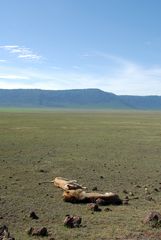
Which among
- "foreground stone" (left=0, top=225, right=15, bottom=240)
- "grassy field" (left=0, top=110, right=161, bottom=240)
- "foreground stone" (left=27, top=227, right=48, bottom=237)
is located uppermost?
"foreground stone" (left=0, top=225, right=15, bottom=240)

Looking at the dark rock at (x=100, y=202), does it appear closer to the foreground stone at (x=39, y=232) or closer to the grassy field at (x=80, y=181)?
the grassy field at (x=80, y=181)

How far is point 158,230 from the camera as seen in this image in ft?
37.1

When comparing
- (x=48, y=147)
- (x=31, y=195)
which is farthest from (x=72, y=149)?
(x=31, y=195)

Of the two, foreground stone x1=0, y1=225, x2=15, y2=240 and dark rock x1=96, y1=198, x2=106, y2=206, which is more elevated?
foreground stone x1=0, y1=225, x2=15, y2=240

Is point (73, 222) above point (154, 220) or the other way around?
the other way around

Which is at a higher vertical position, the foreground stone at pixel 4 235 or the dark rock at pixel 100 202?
the foreground stone at pixel 4 235

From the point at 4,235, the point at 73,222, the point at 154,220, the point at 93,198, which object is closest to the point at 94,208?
the point at 93,198

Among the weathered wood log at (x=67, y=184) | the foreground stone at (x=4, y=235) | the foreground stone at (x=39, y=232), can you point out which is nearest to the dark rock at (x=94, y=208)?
the weathered wood log at (x=67, y=184)

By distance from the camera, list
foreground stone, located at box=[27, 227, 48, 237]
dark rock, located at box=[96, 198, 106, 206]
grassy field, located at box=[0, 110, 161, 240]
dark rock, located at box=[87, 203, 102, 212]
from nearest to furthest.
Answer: foreground stone, located at box=[27, 227, 48, 237] < grassy field, located at box=[0, 110, 161, 240] < dark rock, located at box=[87, 203, 102, 212] < dark rock, located at box=[96, 198, 106, 206]

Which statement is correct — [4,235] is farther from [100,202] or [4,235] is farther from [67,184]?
[67,184]

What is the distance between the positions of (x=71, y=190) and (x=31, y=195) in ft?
4.71

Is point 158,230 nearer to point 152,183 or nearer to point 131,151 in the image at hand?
point 152,183

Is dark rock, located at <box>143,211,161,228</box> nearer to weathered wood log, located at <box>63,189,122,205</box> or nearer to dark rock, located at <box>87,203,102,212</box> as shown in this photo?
dark rock, located at <box>87,203,102,212</box>

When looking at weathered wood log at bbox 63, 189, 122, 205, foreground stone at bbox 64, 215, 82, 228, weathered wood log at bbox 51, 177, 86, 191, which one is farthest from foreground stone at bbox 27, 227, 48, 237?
weathered wood log at bbox 51, 177, 86, 191
